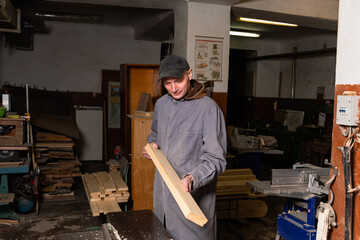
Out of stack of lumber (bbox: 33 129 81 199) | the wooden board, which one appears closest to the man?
the wooden board

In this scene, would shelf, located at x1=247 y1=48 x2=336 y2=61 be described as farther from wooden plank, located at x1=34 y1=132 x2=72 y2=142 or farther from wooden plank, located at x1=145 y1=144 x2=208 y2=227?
wooden plank, located at x1=145 y1=144 x2=208 y2=227

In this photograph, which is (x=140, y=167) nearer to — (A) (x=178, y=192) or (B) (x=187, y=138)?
(B) (x=187, y=138)

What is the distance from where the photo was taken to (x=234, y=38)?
8516mm

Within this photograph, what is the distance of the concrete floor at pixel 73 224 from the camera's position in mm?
3889

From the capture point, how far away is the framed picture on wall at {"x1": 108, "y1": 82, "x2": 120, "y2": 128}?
25.3ft

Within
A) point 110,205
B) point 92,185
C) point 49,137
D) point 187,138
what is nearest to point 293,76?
point 49,137

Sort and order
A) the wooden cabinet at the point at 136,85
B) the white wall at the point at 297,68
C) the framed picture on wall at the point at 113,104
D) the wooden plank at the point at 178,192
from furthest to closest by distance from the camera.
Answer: the framed picture on wall at the point at 113,104 → the white wall at the point at 297,68 → the wooden cabinet at the point at 136,85 → the wooden plank at the point at 178,192

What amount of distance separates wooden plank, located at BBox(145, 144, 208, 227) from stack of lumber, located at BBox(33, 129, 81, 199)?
3.16 m

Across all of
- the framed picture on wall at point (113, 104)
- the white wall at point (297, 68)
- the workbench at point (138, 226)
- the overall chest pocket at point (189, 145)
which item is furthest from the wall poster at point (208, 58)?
the framed picture on wall at point (113, 104)

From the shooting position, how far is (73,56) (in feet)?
24.7

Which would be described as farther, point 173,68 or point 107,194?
point 107,194

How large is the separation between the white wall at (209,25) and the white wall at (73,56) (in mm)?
4057

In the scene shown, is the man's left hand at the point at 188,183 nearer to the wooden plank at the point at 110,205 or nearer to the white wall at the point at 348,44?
the white wall at the point at 348,44

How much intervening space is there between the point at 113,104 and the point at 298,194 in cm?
602
